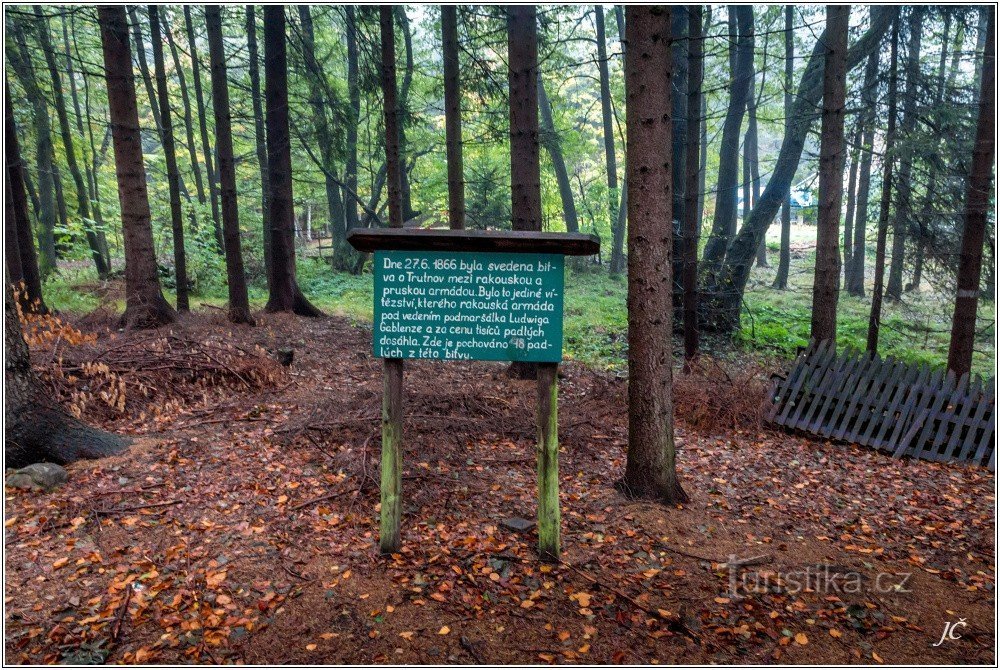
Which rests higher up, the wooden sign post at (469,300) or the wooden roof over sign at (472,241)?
the wooden roof over sign at (472,241)

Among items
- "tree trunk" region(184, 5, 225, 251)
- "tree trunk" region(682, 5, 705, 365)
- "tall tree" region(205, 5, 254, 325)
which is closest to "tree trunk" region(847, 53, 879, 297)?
"tree trunk" region(682, 5, 705, 365)

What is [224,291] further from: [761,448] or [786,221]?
[786,221]

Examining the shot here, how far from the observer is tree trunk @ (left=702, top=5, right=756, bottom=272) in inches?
613

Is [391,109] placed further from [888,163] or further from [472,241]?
[888,163]

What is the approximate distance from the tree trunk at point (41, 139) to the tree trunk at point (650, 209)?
42.9 ft

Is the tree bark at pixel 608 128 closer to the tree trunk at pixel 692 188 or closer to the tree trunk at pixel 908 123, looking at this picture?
the tree trunk at pixel 692 188

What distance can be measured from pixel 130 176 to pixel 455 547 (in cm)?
985

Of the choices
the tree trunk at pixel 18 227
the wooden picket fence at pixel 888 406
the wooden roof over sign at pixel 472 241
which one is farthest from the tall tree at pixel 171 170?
the wooden picket fence at pixel 888 406

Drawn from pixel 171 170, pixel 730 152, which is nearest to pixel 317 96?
pixel 171 170

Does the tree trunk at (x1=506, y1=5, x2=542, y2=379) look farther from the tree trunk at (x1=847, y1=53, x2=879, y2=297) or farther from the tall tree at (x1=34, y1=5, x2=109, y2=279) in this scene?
the tall tree at (x1=34, y1=5, x2=109, y2=279)

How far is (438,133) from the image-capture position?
26594 mm

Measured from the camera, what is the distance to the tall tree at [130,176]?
10.4 m

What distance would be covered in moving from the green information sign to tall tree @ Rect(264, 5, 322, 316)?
11342mm

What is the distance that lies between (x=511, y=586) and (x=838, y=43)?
31.5 ft
